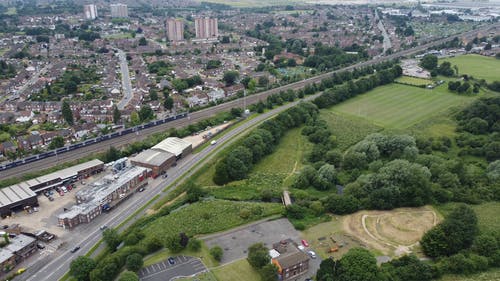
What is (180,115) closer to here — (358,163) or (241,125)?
(241,125)

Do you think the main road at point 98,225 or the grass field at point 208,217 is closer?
the main road at point 98,225

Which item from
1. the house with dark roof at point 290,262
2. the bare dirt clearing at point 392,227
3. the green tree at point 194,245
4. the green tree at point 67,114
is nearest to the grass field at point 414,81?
the bare dirt clearing at point 392,227

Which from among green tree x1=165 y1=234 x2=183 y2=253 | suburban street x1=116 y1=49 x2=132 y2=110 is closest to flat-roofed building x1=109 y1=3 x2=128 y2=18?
suburban street x1=116 y1=49 x2=132 y2=110

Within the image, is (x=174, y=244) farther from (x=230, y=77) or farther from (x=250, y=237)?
(x=230, y=77)

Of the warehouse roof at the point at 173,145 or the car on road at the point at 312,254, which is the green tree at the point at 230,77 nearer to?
the warehouse roof at the point at 173,145

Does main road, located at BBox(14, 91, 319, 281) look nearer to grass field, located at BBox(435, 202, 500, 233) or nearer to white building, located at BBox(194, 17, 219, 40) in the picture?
grass field, located at BBox(435, 202, 500, 233)

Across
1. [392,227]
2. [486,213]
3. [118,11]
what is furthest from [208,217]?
[118,11]
